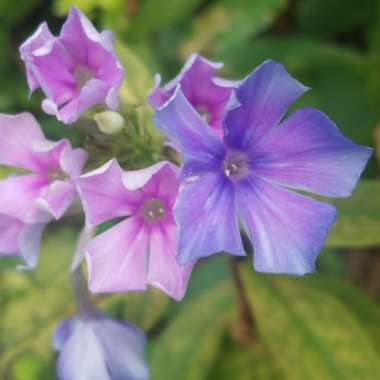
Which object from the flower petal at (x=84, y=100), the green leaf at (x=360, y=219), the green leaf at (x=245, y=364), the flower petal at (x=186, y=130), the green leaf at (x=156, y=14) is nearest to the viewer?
the flower petal at (x=186, y=130)

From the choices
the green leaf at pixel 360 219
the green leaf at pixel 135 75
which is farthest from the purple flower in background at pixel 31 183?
the green leaf at pixel 360 219

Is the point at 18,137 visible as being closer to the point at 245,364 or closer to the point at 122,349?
the point at 122,349

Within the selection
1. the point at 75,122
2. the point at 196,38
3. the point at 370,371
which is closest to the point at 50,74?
the point at 75,122

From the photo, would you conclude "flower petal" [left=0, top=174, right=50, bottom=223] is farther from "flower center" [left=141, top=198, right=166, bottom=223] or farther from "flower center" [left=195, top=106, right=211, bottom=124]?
"flower center" [left=195, top=106, right=211, bottom=124]

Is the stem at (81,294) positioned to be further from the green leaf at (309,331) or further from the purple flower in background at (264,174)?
the green leaf at (309,331)

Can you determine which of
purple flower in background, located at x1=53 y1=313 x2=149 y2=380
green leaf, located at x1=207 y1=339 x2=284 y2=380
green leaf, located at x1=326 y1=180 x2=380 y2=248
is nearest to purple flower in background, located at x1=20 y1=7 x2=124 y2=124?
purple flower in background, located at x1=53 y1=313 x2=149 y2=380

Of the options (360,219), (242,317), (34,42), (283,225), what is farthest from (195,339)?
(34,42)
